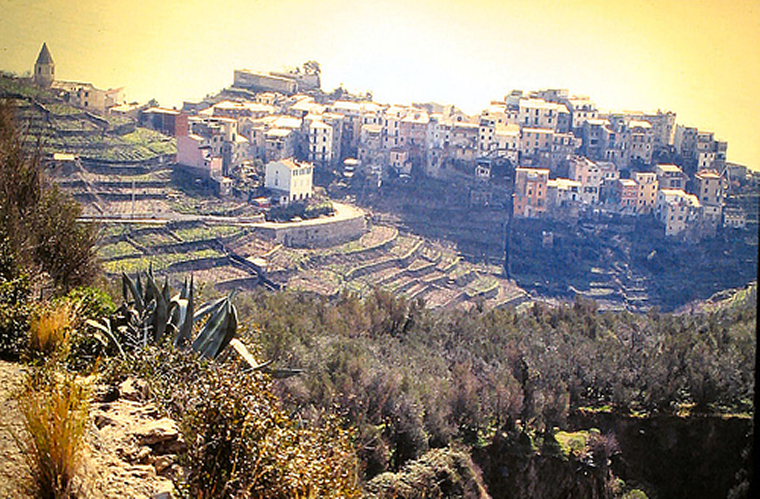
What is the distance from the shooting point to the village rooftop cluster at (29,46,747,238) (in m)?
18.6

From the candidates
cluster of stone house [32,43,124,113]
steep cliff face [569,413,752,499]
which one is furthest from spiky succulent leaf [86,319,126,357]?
cluster of stone house [32,43,124,113]

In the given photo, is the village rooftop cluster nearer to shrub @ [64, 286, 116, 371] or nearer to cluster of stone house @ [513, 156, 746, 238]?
cluster of stone house @ [513, 156, 746, 238]

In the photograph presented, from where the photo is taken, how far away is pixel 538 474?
18.3ft

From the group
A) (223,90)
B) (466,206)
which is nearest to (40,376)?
(466,206)

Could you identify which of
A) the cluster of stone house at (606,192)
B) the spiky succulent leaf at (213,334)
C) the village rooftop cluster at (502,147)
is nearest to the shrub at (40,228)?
the spiky succulent leaf at (213,334)

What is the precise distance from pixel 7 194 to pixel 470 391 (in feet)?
11.8

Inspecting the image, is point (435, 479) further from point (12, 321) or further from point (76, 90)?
point (76, 90)

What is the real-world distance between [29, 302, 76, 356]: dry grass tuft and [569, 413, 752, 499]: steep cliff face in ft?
13.7

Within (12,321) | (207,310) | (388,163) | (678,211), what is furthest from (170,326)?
(388,163)

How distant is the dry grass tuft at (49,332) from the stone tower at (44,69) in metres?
7.92

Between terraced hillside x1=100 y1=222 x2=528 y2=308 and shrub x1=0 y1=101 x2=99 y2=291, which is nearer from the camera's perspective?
shrub x1=0 y1=101 x2=99 y2=291

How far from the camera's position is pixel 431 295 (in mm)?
14828

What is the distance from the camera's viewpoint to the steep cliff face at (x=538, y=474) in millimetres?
5449

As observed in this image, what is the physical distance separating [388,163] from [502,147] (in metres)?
3.21
